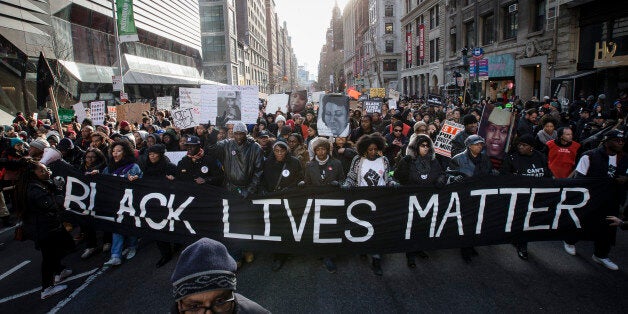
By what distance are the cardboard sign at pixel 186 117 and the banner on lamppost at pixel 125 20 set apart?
13.4 m

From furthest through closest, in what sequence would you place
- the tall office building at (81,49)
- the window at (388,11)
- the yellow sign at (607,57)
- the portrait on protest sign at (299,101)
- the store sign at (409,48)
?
the window at (388,11), the store sign at (409,48), the tall office building at (81,49), the portrait on protest sign at (299,101), the yellow sign at (607,57)

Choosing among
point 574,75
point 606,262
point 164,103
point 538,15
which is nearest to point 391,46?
point 538,15

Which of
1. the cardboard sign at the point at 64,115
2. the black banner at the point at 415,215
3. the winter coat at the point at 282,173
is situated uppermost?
the cardboard sign at the point at 64,115

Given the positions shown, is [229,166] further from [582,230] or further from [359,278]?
[582,230]

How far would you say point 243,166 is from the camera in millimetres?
5727

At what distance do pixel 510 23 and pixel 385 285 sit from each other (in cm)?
2618

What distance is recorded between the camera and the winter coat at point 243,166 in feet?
18.8

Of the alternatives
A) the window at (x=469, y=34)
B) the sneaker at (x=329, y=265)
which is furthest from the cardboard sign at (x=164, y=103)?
the window at (x=469, y=34)

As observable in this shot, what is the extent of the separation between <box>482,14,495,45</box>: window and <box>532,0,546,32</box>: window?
504 cm

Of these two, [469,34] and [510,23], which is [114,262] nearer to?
[510,23]

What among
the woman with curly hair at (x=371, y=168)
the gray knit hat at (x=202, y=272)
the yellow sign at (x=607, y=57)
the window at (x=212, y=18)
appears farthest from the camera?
the window at (x=212, y=18)

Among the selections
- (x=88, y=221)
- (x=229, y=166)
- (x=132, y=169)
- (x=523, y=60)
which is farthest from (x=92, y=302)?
(x=523, y=60)

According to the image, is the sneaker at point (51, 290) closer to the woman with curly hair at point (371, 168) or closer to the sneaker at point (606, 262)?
the woman with curly hair at point (371, 168)

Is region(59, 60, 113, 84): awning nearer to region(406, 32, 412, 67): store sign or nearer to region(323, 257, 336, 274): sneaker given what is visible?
region(323, 257, 336, 274): sneaker
